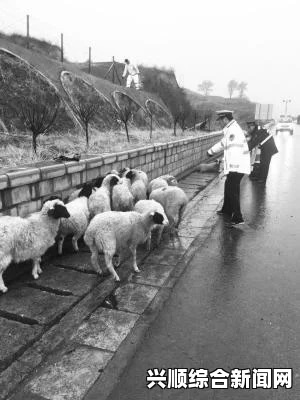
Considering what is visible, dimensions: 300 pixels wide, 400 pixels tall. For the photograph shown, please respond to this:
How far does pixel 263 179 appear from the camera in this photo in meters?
14.2

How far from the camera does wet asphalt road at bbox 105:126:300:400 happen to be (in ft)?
11.1

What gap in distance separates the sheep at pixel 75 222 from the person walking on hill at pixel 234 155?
3617mm

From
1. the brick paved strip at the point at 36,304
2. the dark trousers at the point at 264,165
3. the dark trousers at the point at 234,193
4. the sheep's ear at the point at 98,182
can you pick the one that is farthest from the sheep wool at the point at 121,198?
the dark trousers at the point at 264,165

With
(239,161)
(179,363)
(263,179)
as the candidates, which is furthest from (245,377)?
(263,179)

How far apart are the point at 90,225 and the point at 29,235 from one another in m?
0.90

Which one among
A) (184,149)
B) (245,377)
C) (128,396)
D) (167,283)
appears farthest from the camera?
(184,149)

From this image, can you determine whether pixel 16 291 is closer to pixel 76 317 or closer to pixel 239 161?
A: pixel 76 317

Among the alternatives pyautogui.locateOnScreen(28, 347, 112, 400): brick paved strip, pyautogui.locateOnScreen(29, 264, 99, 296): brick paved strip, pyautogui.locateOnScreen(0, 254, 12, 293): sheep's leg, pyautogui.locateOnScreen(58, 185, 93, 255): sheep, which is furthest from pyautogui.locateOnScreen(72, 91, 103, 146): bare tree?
pyautogui.locateOnScreen(28, 347, 112, 400): brick paved strip

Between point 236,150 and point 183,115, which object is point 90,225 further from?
point 183,115

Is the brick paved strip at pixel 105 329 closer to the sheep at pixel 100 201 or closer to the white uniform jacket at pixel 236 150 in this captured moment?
the sheep at pixel 100 201

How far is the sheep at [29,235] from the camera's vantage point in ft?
15.6

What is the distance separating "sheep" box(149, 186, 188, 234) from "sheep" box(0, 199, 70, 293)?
2690mm

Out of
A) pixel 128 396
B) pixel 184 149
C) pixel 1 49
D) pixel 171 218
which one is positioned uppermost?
pixel 1 49

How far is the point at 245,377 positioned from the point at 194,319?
1.06 meters
